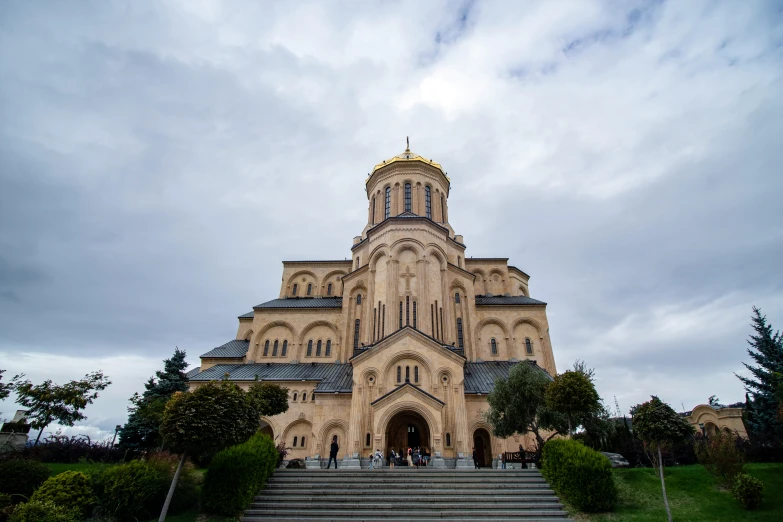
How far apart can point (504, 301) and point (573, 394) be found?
1767 cm

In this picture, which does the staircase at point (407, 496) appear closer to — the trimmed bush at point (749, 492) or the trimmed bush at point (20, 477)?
the trimmed bush at point (749, 492)

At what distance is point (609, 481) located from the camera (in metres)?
11.2

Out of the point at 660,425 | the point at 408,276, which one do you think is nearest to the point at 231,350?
the point at 408,276

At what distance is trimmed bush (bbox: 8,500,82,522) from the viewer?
27.5 feet

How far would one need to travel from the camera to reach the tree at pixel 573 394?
524 inches

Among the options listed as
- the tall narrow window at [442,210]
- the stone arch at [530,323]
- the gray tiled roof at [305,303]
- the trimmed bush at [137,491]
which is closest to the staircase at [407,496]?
the trimmed bush at [137,491]

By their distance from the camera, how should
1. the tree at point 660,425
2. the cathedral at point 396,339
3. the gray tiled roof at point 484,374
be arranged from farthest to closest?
the gray tiled roof at point 484,374 → the cathedral at point 396,339 → the tree at point 660,425

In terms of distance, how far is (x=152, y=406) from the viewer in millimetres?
18984

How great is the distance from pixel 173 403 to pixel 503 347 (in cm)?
2320

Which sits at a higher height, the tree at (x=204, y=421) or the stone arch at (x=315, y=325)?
the stone arch at (x=315, y=325)

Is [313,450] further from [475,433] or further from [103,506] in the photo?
[103,506]

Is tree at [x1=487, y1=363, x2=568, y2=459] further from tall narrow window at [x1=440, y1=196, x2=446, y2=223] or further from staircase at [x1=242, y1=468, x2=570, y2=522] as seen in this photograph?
tall narrow window at [x1=440, y1=196, x2=446, y2=223]

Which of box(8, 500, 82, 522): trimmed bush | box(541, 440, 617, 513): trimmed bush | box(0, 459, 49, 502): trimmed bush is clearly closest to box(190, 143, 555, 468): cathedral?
box(541, 440, 617, 513): trimmed bush

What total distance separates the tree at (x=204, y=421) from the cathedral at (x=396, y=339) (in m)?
9.37
